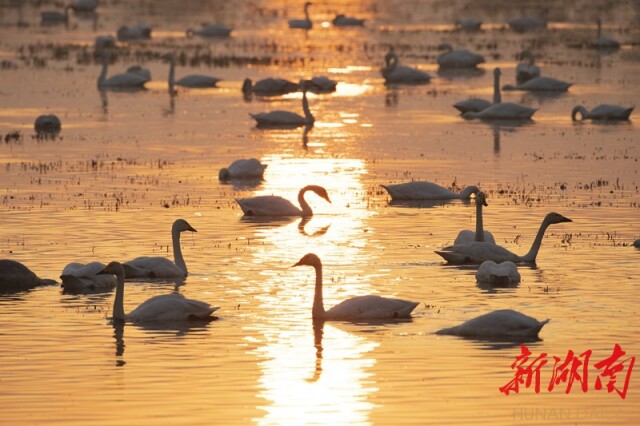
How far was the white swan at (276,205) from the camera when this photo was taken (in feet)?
82.1

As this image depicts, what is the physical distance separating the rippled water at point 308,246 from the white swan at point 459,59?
7.97ft

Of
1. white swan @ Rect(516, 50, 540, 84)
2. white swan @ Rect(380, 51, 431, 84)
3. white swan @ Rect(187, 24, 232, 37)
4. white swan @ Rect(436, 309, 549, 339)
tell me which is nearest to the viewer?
white swan @ Rect(436, 309, 549, 339)

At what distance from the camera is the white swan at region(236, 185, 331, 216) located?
82.1 ft

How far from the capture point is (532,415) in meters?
13.3

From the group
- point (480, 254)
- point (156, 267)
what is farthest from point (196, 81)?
point (156, 267)

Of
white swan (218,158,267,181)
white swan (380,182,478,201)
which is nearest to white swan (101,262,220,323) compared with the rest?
white swan (380,182,478,201)

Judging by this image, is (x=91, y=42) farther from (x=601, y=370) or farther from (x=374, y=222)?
(x=601, y=370)

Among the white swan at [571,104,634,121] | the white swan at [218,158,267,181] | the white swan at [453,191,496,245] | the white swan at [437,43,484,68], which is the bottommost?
the white swan at [453,191,496,245]

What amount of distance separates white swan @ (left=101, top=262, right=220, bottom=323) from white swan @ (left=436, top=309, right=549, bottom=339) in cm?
266

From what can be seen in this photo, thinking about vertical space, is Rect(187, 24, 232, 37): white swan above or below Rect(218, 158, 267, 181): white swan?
above

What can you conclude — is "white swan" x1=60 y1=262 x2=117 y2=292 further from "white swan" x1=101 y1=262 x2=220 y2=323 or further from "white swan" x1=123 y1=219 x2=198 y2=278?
"white swan" x1=101 y1=262 x2=220 y2=323

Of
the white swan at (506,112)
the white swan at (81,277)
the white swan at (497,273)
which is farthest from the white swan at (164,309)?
the white swan at (506,112)

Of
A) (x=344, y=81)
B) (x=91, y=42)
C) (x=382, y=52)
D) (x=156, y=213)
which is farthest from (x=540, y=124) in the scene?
(x=91, y=42)

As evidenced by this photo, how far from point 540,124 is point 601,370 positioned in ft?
84.7
